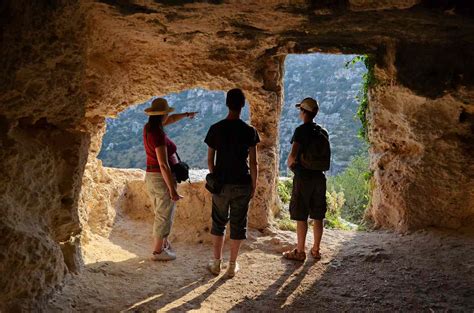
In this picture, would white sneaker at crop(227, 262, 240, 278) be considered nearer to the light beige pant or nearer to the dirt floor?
the dirt floor

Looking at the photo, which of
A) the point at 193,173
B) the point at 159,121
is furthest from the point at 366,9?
the point at 193,173

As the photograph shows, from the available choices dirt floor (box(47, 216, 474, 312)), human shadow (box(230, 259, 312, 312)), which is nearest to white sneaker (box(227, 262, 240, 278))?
dirt floor (box(47, 216, 474, 312))

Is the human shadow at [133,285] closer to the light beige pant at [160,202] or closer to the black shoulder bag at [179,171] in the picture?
the light beige pant at [160,202]

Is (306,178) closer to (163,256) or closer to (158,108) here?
(158,108)

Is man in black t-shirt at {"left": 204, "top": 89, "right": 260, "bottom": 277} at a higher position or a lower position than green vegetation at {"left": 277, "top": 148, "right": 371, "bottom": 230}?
higher

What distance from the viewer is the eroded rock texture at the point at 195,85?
8.87 feet

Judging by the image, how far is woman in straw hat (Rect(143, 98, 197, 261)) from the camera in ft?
12.2

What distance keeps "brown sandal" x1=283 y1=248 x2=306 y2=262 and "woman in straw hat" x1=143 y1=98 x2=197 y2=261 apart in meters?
1.24

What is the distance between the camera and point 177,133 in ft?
149

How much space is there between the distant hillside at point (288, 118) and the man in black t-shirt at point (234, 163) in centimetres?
3481

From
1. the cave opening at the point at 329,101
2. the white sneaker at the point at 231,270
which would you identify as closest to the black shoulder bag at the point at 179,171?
the white sneaker at the point at 231,270

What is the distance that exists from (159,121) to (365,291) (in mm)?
2404

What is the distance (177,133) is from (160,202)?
4215cm

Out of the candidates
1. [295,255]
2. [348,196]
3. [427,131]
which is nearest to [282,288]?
[295,255]
